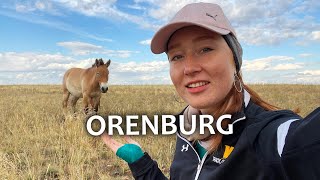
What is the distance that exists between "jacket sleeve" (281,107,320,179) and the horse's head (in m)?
10.6

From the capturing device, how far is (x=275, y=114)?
134cm

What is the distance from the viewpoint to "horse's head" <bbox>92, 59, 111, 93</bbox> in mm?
11430

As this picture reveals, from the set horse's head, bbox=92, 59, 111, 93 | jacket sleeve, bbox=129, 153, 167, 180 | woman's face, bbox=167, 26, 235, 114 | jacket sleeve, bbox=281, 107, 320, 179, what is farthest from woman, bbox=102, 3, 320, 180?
horse's head, bbox=92, 59, 111, 93

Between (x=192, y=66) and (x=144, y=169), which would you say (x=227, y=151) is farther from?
(x=144, y=169)

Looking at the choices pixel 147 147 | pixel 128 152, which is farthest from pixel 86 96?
pixel 128 152

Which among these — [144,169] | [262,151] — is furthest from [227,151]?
[144,169]

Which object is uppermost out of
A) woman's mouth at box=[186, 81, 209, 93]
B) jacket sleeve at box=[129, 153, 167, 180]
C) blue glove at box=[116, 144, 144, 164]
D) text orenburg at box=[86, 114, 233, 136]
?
woman's mouth at box=[186, 81, 209, 93]

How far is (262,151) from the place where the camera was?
1.26 meters

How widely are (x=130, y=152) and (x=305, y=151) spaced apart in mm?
1563

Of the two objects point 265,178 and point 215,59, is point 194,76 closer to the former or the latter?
point 215,59

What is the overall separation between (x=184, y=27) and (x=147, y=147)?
451cm

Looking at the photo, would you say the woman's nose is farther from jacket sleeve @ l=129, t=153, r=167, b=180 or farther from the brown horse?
the brown horse

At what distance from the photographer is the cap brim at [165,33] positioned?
147 cm

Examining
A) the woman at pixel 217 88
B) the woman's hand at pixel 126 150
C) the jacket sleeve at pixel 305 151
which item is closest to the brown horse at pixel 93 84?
the woman's hand at pixel 126 150
